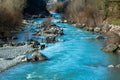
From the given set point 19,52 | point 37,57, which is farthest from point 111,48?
point 19,52

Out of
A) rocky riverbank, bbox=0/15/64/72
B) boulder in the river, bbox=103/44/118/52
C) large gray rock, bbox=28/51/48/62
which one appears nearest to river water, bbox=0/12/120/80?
boulder in the river, bbox=103/44/118/52

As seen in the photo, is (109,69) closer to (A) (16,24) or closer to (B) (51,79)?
(B) (51,79)

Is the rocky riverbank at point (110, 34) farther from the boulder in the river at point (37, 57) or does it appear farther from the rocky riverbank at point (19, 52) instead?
the boulder in the river at point (37, 57)

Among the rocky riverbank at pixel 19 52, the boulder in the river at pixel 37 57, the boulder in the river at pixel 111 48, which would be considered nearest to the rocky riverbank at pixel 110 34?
the boulder in the river at pixel 111 48

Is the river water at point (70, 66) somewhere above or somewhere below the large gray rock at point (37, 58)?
below

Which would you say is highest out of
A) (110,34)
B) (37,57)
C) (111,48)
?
(37,57)

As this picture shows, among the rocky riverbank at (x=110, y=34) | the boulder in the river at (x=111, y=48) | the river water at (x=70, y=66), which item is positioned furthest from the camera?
the rocky riverbank at (x=110, y=34)

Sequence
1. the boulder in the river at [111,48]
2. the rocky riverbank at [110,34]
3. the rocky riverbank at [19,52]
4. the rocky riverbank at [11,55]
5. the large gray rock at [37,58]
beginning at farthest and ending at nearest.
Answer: the rocky riverbank at [110,34]
the boulder in the river at [111,48]
the large gray rock at [37,58]
the rocky riverbank at [19,52]
the rocky riverbank at [11,55]

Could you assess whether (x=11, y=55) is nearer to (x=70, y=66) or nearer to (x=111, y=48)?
(x=70, y=66)
